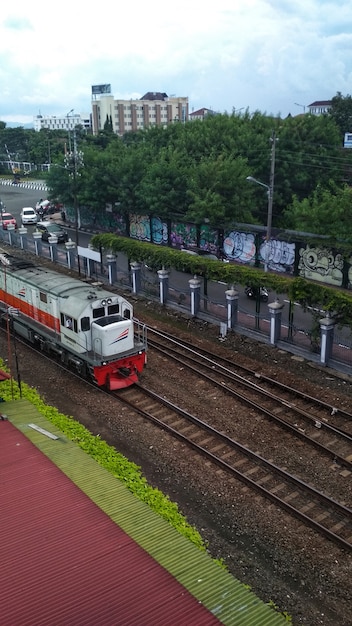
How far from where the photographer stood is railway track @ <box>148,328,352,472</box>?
15867mm

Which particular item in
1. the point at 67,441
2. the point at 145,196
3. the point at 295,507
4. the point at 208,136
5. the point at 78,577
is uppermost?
the point at 208,136

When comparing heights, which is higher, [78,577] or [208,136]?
[208,136]

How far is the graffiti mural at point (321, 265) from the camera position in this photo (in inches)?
1303

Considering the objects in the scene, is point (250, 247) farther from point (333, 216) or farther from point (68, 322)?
point (68, 322)

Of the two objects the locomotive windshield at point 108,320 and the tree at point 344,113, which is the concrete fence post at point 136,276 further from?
the tree at point 344,113

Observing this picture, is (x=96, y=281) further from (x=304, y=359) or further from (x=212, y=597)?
(x=212, y=597)

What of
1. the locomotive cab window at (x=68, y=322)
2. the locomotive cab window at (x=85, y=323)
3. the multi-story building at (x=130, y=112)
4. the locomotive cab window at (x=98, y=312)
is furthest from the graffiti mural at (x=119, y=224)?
the multi-story building at (x=130, y=112)

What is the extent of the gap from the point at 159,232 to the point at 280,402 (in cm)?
2911

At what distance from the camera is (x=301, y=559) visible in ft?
37.3

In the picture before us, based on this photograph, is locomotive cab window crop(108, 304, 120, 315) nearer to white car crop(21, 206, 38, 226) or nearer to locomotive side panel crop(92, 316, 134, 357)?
locomotive side panel crop(92, 316, 134, 357)

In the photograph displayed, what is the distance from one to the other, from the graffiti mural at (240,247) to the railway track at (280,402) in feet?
54.8

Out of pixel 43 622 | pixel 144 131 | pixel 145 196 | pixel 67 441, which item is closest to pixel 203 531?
pixel 67 441

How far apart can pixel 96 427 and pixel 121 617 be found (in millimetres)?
9783

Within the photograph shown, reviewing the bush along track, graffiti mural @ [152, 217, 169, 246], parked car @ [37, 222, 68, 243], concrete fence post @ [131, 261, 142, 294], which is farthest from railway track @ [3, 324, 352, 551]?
parked car @ [37, 222, 68, 243]
